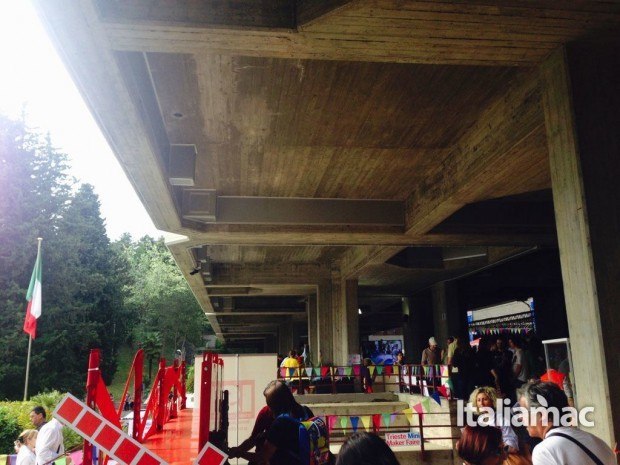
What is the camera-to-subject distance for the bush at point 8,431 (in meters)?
15.0

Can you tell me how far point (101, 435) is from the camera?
313 cm

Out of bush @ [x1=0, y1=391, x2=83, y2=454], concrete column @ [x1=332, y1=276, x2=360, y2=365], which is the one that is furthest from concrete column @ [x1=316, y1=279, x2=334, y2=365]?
bush @ [x1=0, y1=391, x2=83, y2=454]

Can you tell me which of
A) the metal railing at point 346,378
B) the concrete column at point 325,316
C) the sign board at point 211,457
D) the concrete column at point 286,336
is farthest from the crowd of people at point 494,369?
the concrete column at point 286,336

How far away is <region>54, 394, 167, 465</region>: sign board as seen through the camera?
3.04m

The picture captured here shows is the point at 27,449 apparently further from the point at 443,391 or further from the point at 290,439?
the point at 443,391

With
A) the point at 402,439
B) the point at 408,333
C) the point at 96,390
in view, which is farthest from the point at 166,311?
the point at 96,390

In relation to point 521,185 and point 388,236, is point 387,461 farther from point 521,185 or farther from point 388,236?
point 388,236

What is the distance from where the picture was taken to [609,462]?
254cm

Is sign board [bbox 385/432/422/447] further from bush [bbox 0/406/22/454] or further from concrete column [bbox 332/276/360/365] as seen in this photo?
bush [bbox 0/406/22/454]

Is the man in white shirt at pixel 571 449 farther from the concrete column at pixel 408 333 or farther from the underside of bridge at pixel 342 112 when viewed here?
the concrete column at pixel 408 333

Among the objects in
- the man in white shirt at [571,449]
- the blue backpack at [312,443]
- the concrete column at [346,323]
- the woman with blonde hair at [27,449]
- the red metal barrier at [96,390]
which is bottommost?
the woman with blonde hair at [27,449]

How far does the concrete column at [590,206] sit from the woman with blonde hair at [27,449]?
7032 millimetres

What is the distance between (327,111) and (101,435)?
6.38 meters

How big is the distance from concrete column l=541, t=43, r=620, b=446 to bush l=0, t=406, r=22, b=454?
15423 mm
